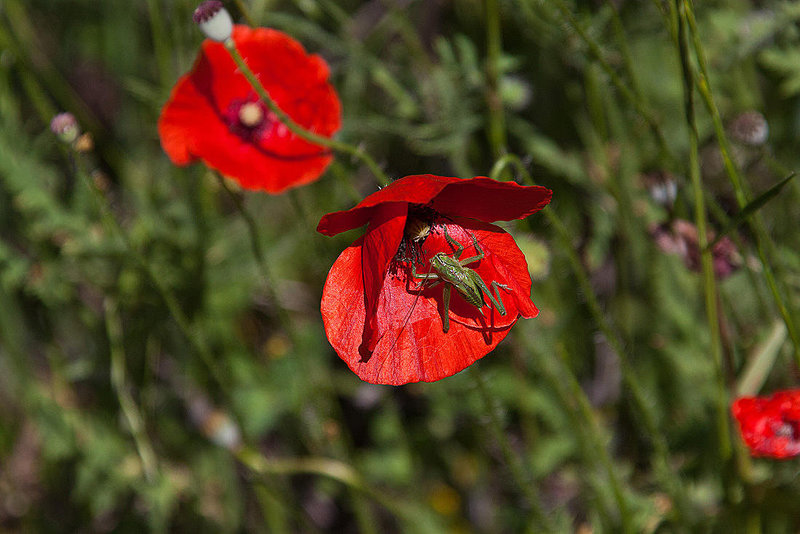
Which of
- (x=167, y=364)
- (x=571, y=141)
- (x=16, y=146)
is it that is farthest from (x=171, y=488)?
(x=571, y=141)

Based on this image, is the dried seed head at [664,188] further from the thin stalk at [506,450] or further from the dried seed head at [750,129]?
the thin stalk at [506,450]

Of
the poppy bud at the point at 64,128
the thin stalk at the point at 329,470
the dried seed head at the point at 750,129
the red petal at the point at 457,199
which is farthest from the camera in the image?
the thin stalk at the point at 329,470

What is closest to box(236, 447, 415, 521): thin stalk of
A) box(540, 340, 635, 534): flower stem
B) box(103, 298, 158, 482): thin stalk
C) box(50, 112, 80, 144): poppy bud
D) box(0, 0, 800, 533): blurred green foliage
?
box(0, 0, 800, 533): blurred green foliage

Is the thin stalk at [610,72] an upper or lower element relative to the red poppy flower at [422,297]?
upper

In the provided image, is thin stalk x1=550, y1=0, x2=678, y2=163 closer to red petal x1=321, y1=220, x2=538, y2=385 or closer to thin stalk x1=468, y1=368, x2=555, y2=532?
red petal x1=321, y1=220, x2=538, y2=385

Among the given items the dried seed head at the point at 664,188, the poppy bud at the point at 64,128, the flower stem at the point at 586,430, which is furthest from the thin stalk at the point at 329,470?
the dried seed head at the point at 664,188

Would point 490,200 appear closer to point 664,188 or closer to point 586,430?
point 664,188
